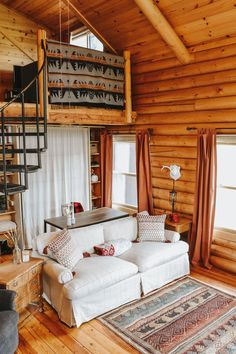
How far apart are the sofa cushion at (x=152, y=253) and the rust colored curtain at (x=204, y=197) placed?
0.43 m

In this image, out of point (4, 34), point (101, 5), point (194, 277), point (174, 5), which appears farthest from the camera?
point (4, 34)

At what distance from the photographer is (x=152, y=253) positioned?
172 inches

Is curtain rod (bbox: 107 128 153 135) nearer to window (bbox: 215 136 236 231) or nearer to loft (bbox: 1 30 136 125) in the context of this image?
loft (bbox: 1 30 136 125)

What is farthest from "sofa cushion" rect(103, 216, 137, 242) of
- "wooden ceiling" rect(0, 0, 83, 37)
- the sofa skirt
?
"wooden ceiling" rect(0, 0, 83, 37)

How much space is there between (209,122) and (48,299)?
3.42 metres

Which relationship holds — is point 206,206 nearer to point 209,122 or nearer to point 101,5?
point 209,122

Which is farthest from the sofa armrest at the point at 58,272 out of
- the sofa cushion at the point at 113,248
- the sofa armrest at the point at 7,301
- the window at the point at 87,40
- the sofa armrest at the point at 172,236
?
the window at the point at 87,40

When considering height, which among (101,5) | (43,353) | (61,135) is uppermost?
(101,5)

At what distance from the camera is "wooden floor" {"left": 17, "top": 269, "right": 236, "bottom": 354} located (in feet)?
10.5

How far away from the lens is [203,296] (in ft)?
13.7

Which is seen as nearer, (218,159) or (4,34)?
(218,159)

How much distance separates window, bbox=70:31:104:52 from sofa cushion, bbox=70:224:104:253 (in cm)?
374

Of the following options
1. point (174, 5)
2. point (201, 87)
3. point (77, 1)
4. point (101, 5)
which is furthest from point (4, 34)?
point (201, 87)

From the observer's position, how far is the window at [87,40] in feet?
21.3
